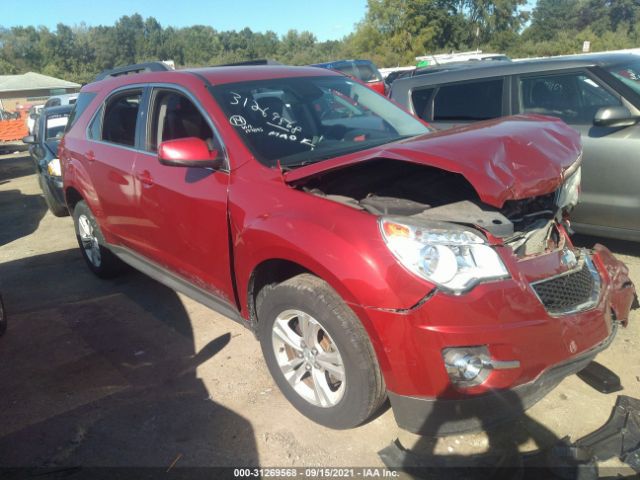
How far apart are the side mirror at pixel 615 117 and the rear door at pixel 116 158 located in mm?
3536

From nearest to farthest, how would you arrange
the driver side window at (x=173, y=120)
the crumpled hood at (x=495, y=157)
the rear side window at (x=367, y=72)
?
the crumpled hood at (x=495, y=157), the driver side window at (x=173, y=120), the rear side window at (x=367, y=72)

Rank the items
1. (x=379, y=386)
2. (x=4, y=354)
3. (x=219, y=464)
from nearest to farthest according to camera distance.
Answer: (x=379, y=386) → (x=219, y=464) → (x=4, y=354)

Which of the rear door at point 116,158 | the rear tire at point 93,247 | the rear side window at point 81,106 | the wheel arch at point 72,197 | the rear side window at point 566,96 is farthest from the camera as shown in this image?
the wheel arch at point 72,197

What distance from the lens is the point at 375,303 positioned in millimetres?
2283

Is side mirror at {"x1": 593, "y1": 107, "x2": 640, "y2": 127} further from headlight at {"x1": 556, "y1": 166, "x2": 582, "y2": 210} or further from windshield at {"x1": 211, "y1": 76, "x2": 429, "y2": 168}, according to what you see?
windshield at {"x1": 211, "y1": 76, "x2": 429, "y2": 168}

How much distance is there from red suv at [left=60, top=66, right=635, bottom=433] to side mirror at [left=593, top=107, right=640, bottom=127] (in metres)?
1.39

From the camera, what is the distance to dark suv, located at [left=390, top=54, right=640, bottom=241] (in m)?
4.39

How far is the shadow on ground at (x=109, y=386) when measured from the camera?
2.80 m

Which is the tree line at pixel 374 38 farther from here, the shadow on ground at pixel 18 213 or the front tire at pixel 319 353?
Answer: the front tire at pixel 319 353

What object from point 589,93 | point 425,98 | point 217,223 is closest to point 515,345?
point 217,223

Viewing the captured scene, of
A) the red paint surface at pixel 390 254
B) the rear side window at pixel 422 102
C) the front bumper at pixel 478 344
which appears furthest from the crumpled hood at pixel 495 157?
the rear side window at pixel 422 102

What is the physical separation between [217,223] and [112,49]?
105m

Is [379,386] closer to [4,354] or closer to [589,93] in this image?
[4,354]

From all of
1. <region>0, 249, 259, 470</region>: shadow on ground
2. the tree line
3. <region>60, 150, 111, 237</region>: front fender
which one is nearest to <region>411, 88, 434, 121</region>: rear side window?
<region>0, 249, 259, 470</region>: shadow on ground
